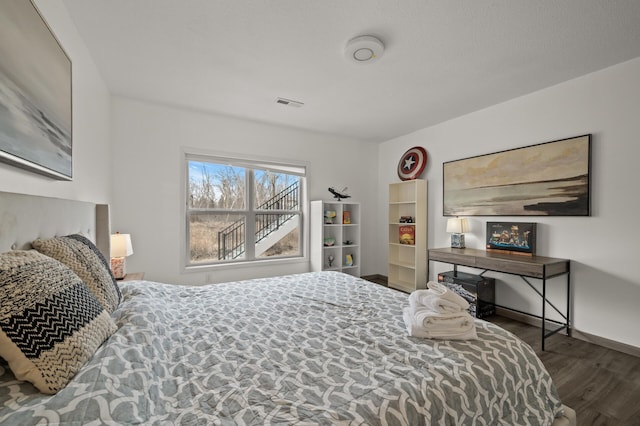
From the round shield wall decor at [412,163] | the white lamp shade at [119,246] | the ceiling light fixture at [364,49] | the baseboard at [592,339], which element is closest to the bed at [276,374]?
the white lamp shade at [119,246]

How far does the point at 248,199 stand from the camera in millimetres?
4066

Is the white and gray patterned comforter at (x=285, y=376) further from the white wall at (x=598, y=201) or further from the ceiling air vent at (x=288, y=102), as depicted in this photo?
the ceiling air vent at (x=288, y=102)

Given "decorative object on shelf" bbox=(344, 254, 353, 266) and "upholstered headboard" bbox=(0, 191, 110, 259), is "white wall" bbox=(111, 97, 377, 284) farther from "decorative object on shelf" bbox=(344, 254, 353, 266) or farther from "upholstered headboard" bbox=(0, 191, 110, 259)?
"upholstered headboard" bbox=(0, 191, 110, 259)

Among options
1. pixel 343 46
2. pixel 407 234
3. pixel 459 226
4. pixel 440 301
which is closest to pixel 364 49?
pixel 343 46

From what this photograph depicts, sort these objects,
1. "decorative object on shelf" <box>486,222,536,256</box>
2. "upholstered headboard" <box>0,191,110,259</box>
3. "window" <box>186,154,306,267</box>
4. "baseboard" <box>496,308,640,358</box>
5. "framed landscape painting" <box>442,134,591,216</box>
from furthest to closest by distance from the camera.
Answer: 1. "window" <box>186,154,306,267</box>
2. "decorative object on shelf" <box>486,222,536,256</box>
3. "framed landscape painting" <box>442,134,591,216</box>
4. "baseboard" <box>496,308,640,358</box>
5. "upholstered headboard" <box>0,191,110,259</box>

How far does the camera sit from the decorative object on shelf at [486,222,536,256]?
3.02 metres

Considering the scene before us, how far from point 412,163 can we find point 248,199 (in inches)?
99.1

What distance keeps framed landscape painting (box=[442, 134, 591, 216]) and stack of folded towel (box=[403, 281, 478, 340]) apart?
2167 millimetres

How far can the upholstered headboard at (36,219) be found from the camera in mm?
1054

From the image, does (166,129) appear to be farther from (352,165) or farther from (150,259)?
(352,165)

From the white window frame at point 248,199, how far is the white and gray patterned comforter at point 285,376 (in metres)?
1.97

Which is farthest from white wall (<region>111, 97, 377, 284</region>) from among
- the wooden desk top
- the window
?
the wooden desk top

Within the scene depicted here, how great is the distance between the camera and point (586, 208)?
105 inches

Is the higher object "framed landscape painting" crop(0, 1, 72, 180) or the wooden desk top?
"framed landscape painting" crop(0, 1, 72, 180)
